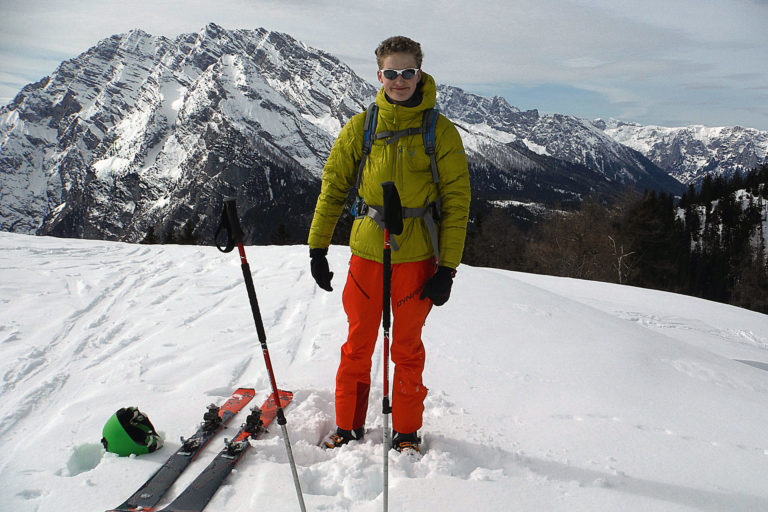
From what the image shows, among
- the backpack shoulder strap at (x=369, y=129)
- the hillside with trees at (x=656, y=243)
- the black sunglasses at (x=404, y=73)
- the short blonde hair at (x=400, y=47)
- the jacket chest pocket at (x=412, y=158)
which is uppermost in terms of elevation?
the short blonde hair at (x=400, y=47)

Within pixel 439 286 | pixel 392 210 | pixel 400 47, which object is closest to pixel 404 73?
pixel 400 47

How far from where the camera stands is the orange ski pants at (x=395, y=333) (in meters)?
3.13

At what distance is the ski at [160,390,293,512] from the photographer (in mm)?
2605

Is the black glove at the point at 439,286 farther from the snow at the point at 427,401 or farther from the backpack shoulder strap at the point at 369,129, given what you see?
the snow at the point at 427,401

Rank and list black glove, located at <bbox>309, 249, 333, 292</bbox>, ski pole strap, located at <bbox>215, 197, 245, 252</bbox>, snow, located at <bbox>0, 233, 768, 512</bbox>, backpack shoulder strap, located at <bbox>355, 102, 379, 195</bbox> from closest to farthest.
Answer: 1. ski pole strap, located at <bbox>215, 197, 245, 252</bbox>
2. snow, located at <bbox>0, 233, 768, 512</bbox>
3. backpack shoulder strap, located at <bbox>355, 102, 379, 195</bbox>
4. black glove, located at <bbox>309, 249, 333, 292</bbox>

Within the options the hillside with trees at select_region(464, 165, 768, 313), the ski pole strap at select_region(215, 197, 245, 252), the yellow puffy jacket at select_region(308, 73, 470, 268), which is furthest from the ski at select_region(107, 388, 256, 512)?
the hillside with trees at select_region(464, 165, 768, 313)

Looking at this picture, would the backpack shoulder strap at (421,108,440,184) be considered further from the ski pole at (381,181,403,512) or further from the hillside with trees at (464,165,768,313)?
the hillside with trees at (464,165,768,313)

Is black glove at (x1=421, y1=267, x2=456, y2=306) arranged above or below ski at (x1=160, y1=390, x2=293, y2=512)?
above

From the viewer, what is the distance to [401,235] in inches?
121

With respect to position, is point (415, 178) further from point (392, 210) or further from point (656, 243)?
point (656, 243)

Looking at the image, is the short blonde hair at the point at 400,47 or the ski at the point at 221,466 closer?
the ski at the point at 221,466

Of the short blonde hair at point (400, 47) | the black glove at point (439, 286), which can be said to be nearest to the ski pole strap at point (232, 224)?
the black glove at point (439, 286)

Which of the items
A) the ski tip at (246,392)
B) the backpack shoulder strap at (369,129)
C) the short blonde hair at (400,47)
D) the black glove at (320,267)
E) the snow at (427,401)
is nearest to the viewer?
the snow at (427,401)

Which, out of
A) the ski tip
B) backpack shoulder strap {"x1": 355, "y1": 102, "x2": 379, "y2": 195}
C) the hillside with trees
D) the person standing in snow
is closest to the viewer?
the person standing in snow
